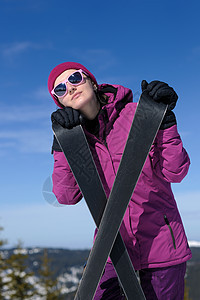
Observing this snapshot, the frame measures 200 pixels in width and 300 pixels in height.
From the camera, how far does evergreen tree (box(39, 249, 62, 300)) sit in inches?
1118

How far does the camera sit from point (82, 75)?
272 cm

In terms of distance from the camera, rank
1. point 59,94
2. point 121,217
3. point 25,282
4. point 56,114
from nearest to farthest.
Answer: point 121,217 → point 56,114 → point 59,94 → point 25,282

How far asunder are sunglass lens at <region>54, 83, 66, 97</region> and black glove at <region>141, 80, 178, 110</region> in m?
0.65

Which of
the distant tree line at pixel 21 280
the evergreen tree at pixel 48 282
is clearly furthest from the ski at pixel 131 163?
the evergreen tree at pixel 48 282

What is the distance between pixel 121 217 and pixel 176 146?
58 cm

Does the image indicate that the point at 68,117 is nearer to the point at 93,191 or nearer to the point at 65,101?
the point at 65,101

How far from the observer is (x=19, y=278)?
26.8 metres

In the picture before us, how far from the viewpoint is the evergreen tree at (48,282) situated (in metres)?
28.4

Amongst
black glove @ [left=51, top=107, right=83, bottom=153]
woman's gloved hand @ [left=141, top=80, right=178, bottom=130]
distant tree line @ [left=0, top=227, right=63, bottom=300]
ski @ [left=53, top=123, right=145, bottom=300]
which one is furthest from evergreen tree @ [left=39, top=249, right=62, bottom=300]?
woman's gloved hand @ [left=141, top=80, right=178, bottom=130]

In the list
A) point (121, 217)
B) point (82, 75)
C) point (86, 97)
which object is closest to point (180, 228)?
point (121, 217)

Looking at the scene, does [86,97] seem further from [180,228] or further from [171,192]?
[180,228]

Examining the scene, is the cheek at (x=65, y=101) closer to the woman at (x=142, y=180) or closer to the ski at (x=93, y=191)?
the woman at (x=142, y=180)

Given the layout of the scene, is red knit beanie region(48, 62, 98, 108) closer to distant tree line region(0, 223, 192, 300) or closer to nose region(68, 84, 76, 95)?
nose region(68, 84, 76, 95)

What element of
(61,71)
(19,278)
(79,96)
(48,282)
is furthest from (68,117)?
(48,282)
